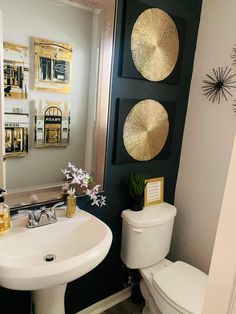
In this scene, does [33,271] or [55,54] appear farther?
[55,54]

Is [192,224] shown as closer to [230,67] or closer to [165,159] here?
[165,159]

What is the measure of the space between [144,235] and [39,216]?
669 mm

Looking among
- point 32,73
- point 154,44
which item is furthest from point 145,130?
point 32,73

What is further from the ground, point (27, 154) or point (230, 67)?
point (230, 67)

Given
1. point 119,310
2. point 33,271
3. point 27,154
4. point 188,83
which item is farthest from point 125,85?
point 119,310

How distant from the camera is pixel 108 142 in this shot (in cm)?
147

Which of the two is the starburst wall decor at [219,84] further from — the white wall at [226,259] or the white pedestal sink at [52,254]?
the white wall at [226,259]

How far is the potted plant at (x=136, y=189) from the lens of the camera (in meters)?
1.58

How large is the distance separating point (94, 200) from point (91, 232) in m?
0.23

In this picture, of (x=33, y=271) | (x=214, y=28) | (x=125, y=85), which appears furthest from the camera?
(x=214, y=28)

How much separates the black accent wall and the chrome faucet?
0.74 ft

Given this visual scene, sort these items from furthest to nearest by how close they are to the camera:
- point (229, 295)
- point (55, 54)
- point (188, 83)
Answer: point (188, 83) → point (55, 54) → point (229, 295)

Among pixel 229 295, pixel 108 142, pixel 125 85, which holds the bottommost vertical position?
pixel 229 295

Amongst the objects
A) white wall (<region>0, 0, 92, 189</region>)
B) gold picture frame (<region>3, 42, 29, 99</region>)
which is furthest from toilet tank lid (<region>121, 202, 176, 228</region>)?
gold picture frame (<region>3, 42, 29, 99</region>)
